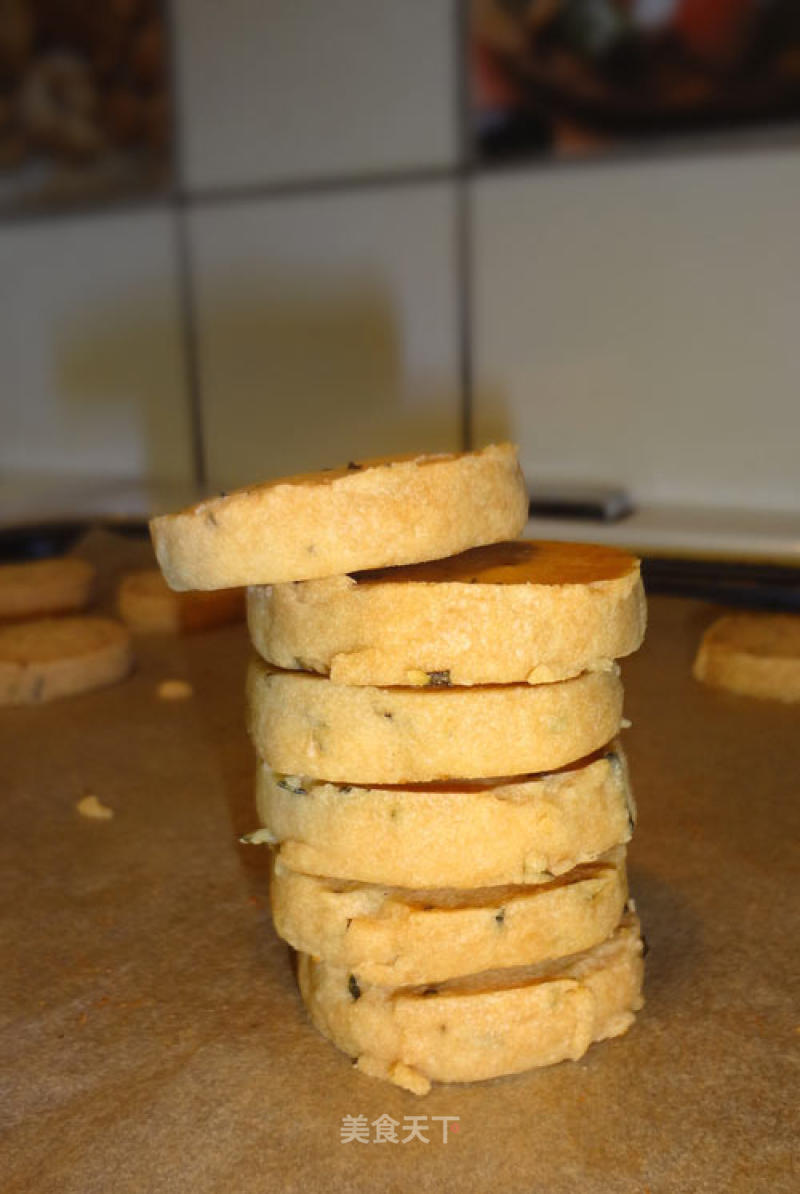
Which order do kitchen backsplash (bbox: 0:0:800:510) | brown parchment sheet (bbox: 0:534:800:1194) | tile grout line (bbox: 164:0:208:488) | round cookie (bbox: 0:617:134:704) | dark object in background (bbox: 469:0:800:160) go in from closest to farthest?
brown parchment sheet (bbox: 0:534:800:1194) < round cookie (bbox: 0:617:134:704) < dark object in background (bbox: 469:0:800:160) < kitchen backsplash (bbox: 0:0:800:510) < tile grout line (bbox: 164:0:208:488)

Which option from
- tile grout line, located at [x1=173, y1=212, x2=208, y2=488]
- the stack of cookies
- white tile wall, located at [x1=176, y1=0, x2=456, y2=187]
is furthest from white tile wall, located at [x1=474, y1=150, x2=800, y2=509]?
the stack of cookies

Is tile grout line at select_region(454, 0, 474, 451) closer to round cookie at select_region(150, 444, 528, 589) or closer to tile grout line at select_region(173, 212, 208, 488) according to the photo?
tile grout line at select_region(173, 212, 208, 488)

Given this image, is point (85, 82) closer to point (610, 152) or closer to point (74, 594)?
point (610, 152)

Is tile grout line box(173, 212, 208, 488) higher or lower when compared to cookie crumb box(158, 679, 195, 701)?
higher

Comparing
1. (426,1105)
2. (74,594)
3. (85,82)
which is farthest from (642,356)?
(426,1105)

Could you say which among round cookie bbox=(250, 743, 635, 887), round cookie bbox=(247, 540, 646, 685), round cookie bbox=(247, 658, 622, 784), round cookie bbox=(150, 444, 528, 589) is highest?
round cookie bbox=(150, 444, 528, 589)

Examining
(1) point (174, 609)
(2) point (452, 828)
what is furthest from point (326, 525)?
(1) point (174, 609)

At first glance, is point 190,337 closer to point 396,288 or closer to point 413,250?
point 396,288
